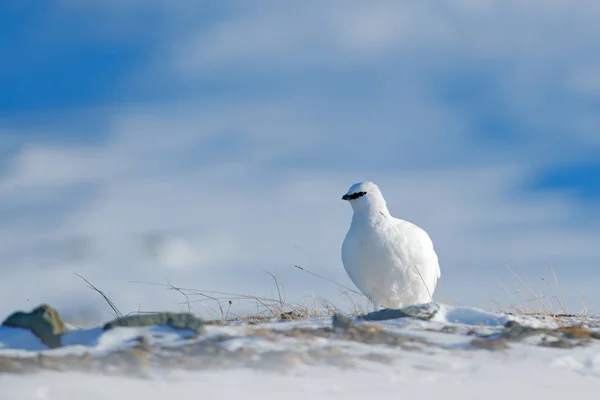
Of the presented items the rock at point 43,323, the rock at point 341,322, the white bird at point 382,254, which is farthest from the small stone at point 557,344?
the rock at point 43,323

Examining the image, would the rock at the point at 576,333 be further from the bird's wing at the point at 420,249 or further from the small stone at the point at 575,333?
the bird's wing at the point at 420,249

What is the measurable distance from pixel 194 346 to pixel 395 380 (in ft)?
3.46

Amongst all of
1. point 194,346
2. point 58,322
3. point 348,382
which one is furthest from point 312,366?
point 58,322

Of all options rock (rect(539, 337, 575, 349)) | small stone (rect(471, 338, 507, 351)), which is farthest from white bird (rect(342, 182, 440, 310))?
small stone (rect(471, 338, 507, 351))

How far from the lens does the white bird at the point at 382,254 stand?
705 centimetres

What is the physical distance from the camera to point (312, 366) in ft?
12.3

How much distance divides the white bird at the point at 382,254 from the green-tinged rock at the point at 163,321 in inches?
117

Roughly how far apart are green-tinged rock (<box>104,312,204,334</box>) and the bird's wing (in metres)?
3.20

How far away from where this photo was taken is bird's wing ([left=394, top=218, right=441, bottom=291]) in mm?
7203

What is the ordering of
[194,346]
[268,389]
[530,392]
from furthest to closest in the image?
1. [194,346]
2. [530,392]
3. [268,389]

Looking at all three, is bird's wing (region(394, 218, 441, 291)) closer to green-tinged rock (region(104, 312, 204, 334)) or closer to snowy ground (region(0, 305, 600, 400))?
snowy ground (region(0, 305, 600, 400))

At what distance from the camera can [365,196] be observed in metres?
7.11

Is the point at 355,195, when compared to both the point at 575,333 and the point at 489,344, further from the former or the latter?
the point at 489,344

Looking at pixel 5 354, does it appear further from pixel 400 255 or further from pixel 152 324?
pixel 400 255
